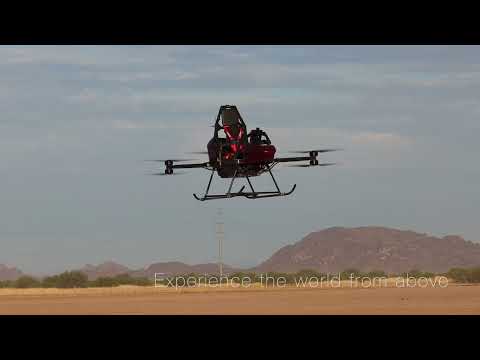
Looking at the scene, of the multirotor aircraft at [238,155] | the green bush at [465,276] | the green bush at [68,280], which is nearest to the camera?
the multirotor aircraft at [238,155]

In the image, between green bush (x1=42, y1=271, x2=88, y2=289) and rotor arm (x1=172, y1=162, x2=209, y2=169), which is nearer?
rotor arm (x1=172, y1=162, x2=209, y2=169)

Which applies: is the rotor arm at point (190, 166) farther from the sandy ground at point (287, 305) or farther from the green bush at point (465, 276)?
the green bush at point (465, 276)

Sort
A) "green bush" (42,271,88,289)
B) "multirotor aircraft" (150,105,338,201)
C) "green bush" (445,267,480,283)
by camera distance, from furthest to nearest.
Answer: "green bush" (42,271,88,289) < "green bush" (445,267,480,283) < "multirotor aircraft" (150,105,338,201)

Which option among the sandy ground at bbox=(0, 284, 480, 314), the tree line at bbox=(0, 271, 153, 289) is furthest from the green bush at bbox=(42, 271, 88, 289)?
the sandy ground at bbox=(0, 284, 480, 314)

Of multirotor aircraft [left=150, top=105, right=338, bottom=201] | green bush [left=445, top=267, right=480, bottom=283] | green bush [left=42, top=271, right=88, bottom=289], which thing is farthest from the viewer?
green bush [left=42, top=271, right=88, bottom=289]

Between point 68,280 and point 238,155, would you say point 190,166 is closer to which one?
point 238,155

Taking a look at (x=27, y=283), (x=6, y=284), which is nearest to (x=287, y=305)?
(x=27, y=283)

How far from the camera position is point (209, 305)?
61.8 m

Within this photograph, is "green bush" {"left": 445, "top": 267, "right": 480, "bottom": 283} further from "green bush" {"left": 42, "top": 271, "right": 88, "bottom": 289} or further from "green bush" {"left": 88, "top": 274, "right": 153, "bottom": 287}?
"green bush" {"left": 42, "top": 271, "right": 88, "bottom": 289}

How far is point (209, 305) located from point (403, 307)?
12.4 metres

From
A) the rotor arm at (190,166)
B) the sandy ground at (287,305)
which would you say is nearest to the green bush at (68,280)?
the sandy ground at (287,305)

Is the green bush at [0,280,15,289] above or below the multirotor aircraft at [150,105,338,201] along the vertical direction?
below
